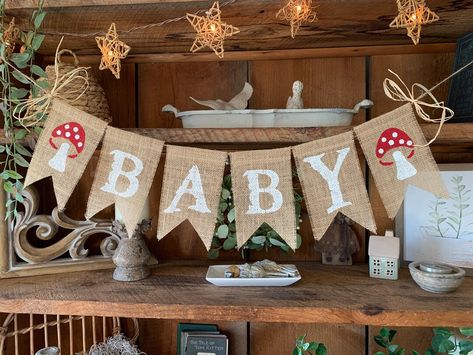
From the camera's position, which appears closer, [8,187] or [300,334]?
[8,187]

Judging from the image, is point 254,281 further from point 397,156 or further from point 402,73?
point 402,73

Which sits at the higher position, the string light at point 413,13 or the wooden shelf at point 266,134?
the string light at point 413,13

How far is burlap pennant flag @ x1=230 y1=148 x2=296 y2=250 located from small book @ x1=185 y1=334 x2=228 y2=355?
0.39 m

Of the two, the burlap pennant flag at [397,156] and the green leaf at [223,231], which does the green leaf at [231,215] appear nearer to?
the green leaf at [223,231]

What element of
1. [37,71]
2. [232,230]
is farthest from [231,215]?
[37,71]

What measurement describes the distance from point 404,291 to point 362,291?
0.08m

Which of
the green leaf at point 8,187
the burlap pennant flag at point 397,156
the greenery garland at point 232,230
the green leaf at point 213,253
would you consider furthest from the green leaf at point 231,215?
the green leaf at point 8,187

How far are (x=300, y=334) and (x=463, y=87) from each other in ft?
2.22

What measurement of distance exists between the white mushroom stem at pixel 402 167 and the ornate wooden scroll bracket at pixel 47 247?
597 mm

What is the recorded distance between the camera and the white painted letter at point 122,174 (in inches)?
26.5

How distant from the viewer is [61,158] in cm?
68

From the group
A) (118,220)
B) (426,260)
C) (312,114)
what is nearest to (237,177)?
(312,114)

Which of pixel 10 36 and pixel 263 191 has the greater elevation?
pixel 10 36

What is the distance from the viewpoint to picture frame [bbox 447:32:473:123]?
74cm
